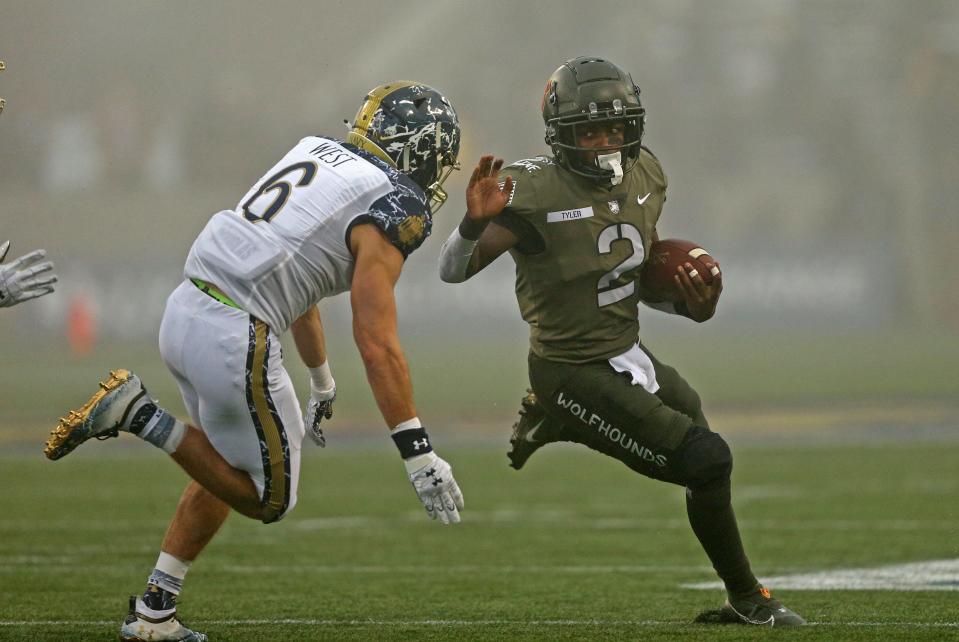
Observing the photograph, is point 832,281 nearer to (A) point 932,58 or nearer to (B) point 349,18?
(A) point 932,58

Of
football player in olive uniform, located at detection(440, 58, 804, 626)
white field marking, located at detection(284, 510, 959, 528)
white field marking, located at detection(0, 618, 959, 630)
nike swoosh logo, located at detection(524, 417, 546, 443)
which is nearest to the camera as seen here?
football player in olive uniform, located at detection(440, 58, 804, 626)

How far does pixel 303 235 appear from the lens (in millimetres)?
4406

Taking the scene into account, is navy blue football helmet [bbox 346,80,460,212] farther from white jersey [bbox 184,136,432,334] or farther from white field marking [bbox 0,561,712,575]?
white field marking [bbox 0,561,712,575]

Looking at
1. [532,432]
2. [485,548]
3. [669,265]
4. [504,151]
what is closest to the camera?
[669,265]

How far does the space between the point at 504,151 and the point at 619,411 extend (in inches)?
1276

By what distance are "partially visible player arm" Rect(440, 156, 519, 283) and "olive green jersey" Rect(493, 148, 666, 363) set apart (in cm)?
6

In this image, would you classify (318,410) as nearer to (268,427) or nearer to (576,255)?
(268,427)

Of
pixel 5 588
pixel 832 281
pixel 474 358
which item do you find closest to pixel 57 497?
pixel 5 588

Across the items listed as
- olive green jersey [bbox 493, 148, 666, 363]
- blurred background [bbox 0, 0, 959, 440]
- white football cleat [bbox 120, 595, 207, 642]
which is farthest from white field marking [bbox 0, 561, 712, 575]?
blurred background [bbox 0, 0, 959, 440]

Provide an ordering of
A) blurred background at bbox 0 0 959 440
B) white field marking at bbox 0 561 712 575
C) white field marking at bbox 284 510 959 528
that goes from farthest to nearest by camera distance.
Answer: blurred background at bbox 0 0 959 440 < white field marking at bbox 284 510 959 528 < white field marking at bbox 0 561 712 575

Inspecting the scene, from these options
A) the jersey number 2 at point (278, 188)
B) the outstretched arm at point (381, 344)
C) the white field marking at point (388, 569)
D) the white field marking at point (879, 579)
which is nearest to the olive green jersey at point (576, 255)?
the jersey number 2 at point (278, 188)

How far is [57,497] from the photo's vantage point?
9641 millimetres

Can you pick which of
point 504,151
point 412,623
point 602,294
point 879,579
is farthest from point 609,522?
point 504,151

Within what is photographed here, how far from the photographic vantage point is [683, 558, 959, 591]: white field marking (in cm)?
579
